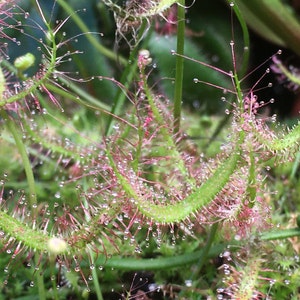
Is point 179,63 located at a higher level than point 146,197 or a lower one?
higher

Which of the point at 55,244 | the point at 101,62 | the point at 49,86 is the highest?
the point at 101,62

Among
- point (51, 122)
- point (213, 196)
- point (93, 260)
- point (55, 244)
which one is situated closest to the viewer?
point (55, 244)

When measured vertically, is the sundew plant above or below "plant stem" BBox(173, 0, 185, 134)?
below

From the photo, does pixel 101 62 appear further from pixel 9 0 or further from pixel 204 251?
pixel 204 251

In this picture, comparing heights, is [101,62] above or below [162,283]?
above

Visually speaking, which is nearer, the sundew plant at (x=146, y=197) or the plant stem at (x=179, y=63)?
the sundew plant at (x=146, y=197)

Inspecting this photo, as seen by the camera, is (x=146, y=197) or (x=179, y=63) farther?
(x=179, y=63)

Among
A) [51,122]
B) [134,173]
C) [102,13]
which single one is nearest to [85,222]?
[134,173]

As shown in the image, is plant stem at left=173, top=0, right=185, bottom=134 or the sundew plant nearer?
the sundew plant

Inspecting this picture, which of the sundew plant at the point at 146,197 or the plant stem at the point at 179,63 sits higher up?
the plant stem at the point at 179,63

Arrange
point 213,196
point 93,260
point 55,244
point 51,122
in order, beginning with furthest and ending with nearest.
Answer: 1. point 51,122
2. point 93,260
3. point 213,196
4. point 55,244

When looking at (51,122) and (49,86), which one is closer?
(49,86)
